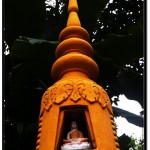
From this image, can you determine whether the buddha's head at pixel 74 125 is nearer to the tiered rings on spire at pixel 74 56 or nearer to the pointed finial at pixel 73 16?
the tiered rings on spire at pixel 74 56

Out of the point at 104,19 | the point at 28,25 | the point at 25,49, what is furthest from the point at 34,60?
the point at 104,19

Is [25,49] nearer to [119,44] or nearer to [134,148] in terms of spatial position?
[119,44]

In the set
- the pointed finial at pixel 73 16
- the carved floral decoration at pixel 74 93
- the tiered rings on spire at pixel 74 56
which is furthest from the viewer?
the pointed finial at pixel 73 16

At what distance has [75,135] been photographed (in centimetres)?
416

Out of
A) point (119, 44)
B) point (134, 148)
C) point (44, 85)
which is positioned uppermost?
point (119, 44)

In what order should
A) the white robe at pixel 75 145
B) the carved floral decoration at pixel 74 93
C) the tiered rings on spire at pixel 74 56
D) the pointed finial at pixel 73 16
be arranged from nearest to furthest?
1. the white robe at pixel 75 145
2. the carved floral decoration at pixel 74 93
3. the tiered rings on spire at pixel 74 56
4. the pointed finial at pixel 73 16

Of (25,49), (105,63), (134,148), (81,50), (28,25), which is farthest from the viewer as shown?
(134,148)

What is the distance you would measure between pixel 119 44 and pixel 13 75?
1304 mm

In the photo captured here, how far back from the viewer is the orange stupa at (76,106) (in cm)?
397

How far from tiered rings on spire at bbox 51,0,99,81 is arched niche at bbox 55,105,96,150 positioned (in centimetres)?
42

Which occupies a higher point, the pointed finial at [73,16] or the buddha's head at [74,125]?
the pointed finial at [73,16]

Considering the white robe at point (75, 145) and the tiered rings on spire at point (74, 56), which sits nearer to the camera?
the white robe at point (75, 145)

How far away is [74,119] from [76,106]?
22 cm

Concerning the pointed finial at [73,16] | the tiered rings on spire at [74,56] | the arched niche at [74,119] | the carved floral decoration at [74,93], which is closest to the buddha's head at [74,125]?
the arched niche at [74,119]
